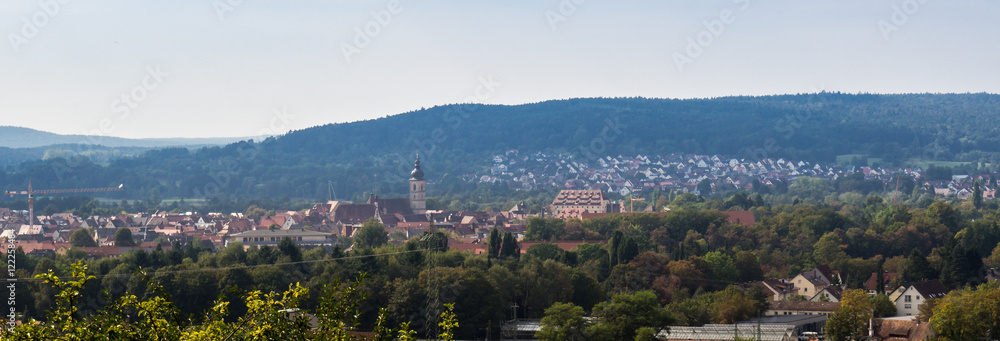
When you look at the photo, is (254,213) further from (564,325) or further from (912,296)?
(564,325)

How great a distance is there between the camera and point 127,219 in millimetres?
144250

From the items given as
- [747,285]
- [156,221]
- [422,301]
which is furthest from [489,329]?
[156,221]

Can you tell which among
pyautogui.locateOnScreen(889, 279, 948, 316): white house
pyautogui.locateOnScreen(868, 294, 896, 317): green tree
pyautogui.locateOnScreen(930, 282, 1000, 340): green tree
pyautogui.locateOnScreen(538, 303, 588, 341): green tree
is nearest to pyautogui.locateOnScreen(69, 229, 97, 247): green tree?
pyautogui.locateOnScreen(538, 303, 588, 341): green tree

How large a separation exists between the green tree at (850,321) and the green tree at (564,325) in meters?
9.63

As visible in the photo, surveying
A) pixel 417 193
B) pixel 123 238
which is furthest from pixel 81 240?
pixel 417 193

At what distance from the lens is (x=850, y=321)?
49.2 metres

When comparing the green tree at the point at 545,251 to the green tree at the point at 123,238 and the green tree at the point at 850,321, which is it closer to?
the green tree at the point at 850,321

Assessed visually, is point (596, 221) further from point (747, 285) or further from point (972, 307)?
point (972, 307)

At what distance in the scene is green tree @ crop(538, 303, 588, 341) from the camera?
4444 centimetres

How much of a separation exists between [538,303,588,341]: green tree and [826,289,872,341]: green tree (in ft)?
31.6

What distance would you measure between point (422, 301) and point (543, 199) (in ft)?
478

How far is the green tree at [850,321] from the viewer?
4825 centimetres

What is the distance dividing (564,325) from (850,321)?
37.9 ft

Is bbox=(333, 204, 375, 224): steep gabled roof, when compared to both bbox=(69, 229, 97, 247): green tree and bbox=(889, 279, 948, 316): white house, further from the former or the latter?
bbox=(889, 279, 948, 316): white house
